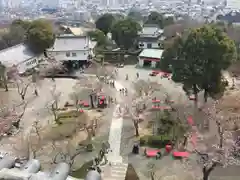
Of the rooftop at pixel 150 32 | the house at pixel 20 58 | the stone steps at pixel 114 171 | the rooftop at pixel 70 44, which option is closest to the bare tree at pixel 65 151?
the stone steps at pixel 114 171

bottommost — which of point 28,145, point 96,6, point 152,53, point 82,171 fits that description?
point 82,171

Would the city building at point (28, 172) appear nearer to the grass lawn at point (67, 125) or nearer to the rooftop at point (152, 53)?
the grass lawn at point (67, 125)

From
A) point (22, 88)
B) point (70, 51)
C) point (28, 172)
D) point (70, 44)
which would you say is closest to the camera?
point (28, 172)

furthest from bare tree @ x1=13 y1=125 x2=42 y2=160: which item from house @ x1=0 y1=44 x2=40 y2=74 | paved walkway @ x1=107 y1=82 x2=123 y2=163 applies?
house @ x1=0 y1=44 x2=40 y2=74

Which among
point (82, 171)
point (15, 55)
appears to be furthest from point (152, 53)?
point (82, 171)

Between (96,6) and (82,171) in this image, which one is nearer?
(82,171)

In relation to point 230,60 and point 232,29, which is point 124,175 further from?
point 232,29

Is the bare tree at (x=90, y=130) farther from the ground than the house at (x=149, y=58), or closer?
closer

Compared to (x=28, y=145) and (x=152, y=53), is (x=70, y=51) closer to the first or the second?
(x=152, y=53)

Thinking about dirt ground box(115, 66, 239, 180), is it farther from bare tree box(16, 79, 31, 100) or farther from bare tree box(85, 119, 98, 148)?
bare tree box(16, 79, 31, 100)
